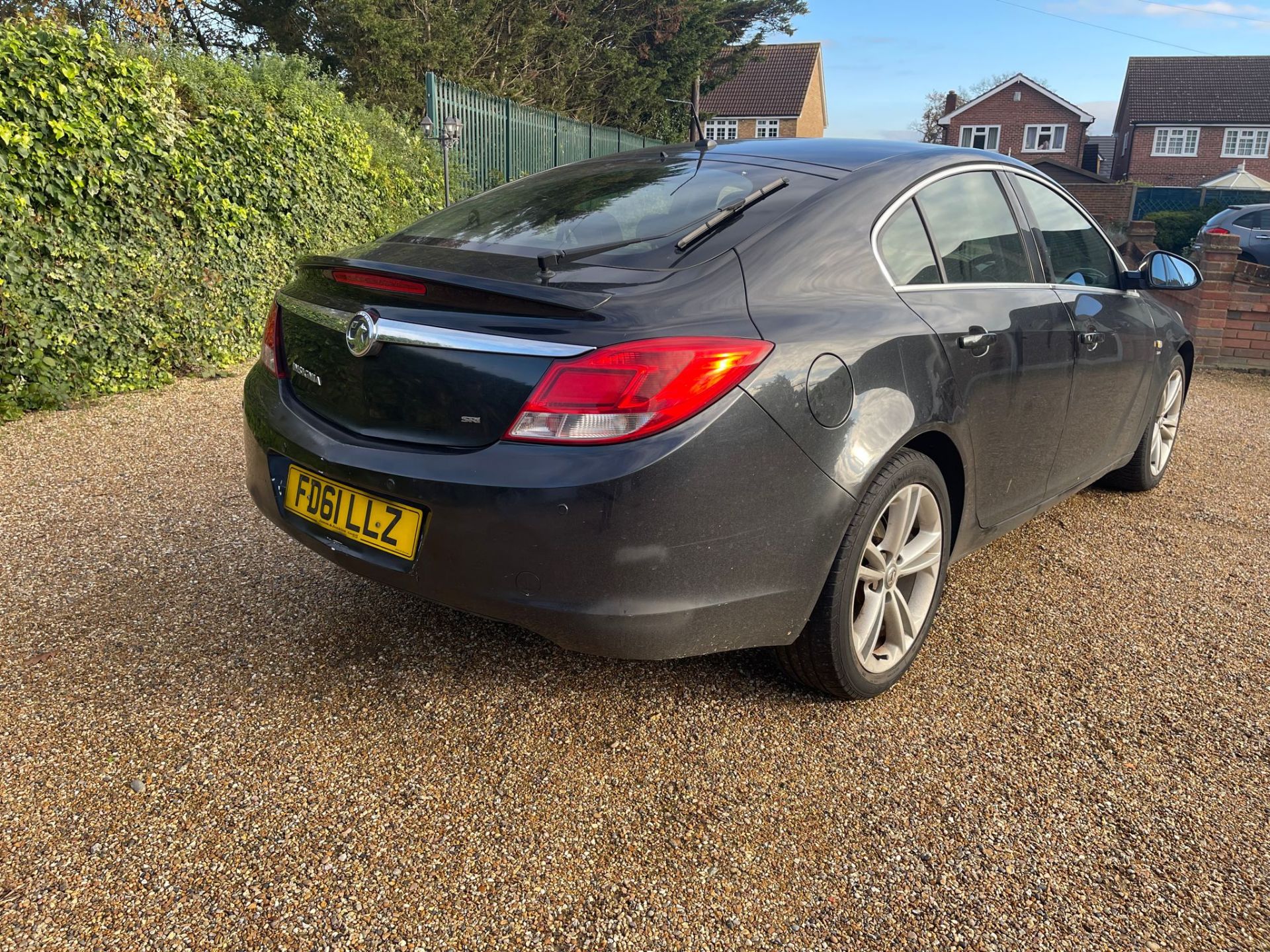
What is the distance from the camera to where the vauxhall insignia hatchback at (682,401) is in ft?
6.70

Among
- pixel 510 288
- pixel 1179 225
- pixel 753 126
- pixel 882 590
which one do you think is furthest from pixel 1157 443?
pixel 753 126

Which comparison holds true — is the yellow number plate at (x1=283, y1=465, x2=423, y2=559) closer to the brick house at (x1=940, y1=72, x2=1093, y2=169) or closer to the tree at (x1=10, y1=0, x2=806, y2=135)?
the tree at (x1=10, y1=0, x2=806, y2=135)

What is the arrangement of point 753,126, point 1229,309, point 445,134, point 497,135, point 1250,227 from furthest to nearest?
point 753,126 < point 1250,227 < point 497,135 < point 445,134 < point 1229,309

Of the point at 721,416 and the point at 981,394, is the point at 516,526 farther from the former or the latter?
the point at 981,394

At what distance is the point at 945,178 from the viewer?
3.01 meters

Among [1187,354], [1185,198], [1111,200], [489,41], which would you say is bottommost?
[1187,354]

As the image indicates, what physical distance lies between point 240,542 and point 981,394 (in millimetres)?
2859

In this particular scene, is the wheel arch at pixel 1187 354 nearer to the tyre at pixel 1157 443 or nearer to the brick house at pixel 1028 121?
the tyre at pixel 1157 443

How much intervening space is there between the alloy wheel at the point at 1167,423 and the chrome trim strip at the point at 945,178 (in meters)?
0.99

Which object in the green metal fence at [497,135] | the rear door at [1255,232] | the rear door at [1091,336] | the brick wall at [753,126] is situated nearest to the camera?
the rear door at [1091,336]

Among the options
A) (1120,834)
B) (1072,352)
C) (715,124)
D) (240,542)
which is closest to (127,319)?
(240,542)

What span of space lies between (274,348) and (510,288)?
→ 97 cm

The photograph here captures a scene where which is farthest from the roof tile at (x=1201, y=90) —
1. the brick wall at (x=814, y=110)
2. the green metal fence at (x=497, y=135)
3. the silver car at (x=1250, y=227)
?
the green metal fence at (x=497, y=135)

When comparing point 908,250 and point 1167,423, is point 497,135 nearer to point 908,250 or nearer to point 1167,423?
point 1167,423
